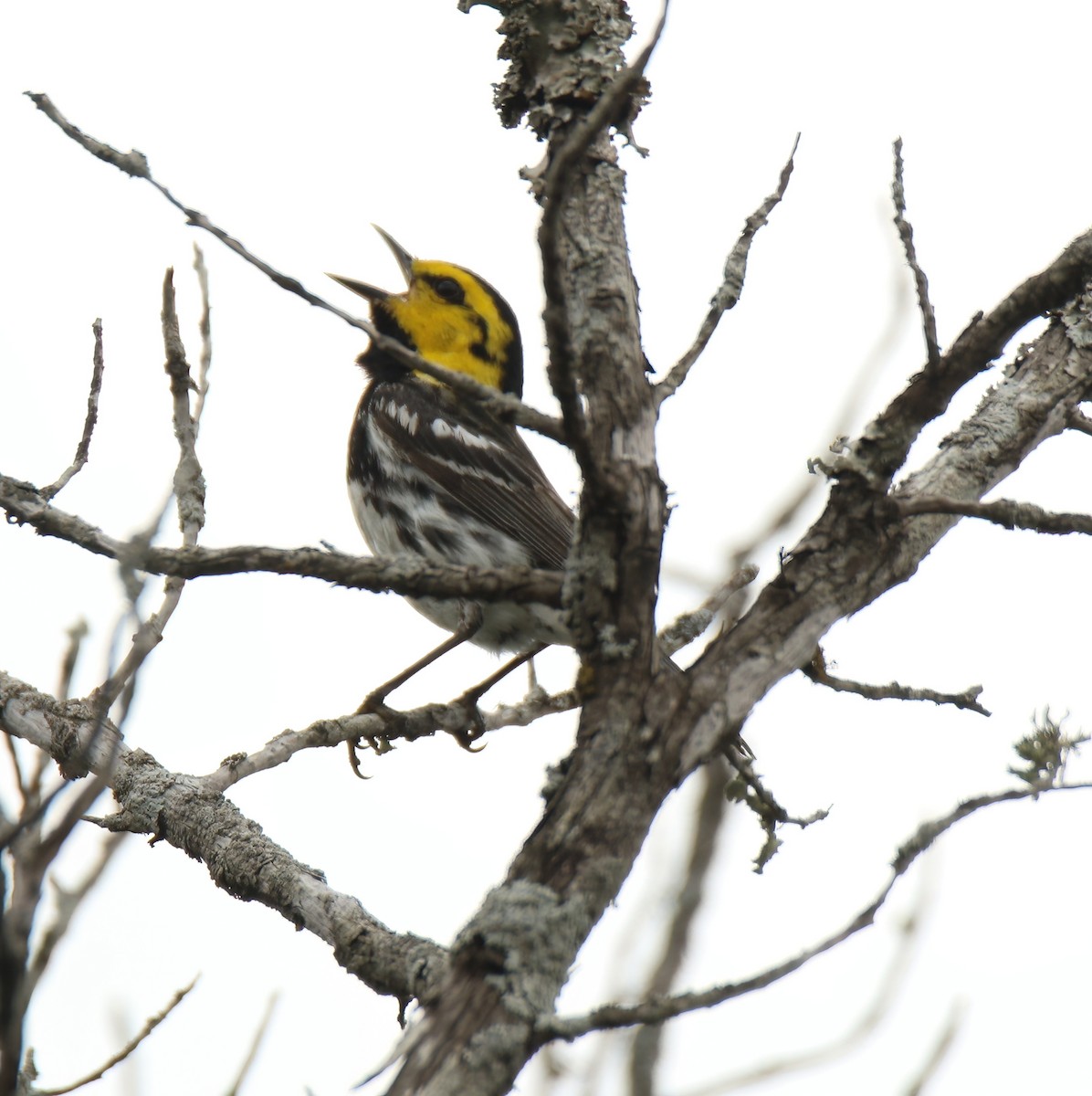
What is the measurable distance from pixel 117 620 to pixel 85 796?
7.7 inches

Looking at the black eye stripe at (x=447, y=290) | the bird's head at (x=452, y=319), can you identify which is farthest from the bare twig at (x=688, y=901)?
the black eye stripe at (x=447, y=290)

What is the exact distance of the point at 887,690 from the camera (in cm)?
321

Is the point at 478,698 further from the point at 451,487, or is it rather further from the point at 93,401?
the point at 93,401

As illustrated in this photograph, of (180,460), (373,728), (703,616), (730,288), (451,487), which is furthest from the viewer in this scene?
Answer: (451,487)

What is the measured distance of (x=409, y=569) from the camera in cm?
249

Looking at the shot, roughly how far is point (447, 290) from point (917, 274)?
13.8 feet

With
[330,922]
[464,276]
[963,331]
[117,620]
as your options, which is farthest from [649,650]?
[464,276]

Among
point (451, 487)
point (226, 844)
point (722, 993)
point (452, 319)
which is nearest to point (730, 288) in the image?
point (722, 993)

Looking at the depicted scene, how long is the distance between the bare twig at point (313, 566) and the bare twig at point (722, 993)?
79 cm

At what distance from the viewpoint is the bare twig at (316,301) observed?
2.34 meters

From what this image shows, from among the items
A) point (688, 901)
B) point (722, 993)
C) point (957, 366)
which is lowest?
point (722, 993)

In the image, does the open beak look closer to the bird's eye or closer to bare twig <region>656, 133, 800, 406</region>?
the bird's eye

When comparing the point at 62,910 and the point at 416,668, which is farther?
the point at 416,668

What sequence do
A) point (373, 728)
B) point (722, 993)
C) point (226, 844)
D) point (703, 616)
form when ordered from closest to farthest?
point (722, 993)
point (226, 844)
point (373, 728)
point (703, 616)
